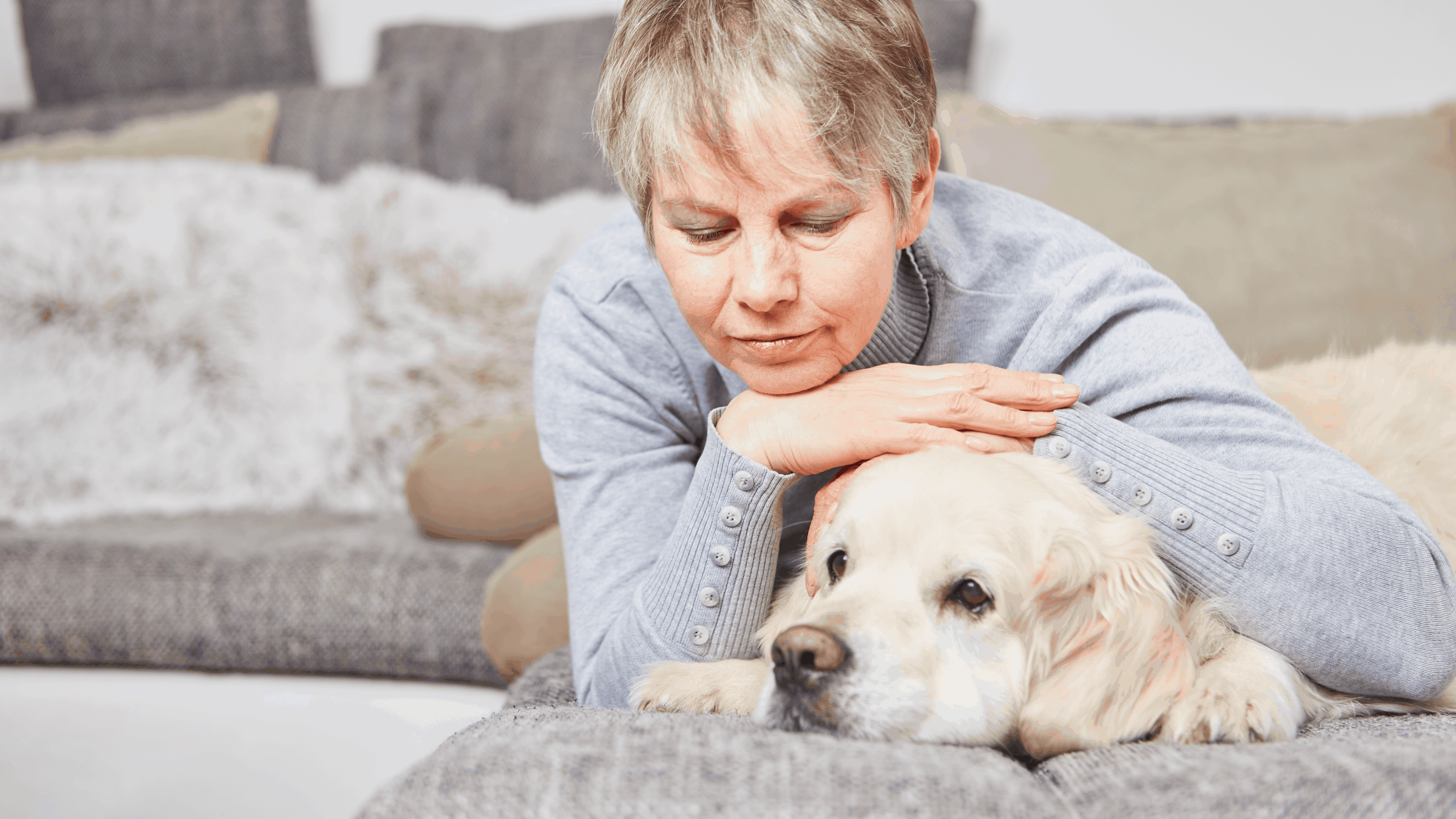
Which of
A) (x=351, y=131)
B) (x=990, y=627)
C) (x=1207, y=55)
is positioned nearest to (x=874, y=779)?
(x=990, y=627)

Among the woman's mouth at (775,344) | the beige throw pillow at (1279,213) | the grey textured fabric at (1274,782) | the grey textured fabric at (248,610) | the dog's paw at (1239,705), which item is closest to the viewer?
the grey textured fabric at (1274,782)

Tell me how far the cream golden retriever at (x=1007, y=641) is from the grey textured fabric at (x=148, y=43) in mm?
2986

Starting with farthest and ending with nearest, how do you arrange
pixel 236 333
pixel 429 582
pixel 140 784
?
pixel 236 333, pixel 429 582, pixel 140 784

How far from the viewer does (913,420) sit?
0.96 meters

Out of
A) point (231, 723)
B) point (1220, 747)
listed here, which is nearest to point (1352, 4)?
point (1220, 747)

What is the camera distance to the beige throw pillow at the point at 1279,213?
6.06 feet

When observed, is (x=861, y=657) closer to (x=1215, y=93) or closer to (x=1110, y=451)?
(x=1110, y=451)

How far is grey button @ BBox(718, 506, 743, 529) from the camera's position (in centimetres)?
96

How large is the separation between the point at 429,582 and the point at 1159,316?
143 centimetres

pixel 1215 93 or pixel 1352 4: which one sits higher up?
pixel 1352 4

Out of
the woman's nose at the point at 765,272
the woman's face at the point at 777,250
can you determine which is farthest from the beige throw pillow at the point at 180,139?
the woman's nose at the point at 765,272

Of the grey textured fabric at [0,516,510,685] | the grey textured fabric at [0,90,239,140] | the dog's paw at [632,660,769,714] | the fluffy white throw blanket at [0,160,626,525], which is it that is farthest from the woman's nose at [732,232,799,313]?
the grey textured fabric at [0,90,239,140]

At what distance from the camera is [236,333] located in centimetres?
215

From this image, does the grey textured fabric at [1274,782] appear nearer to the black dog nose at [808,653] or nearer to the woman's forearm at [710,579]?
the black dog nose at [808,653]
